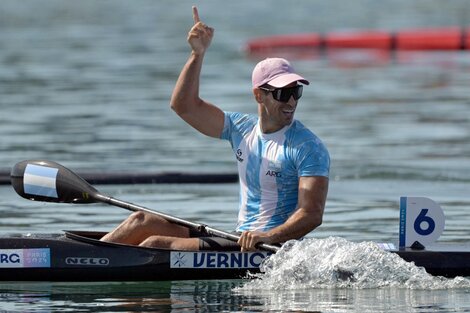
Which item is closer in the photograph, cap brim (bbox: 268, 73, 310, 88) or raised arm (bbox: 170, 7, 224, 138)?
cap brim (bbox: 268, 73, 310, 88)

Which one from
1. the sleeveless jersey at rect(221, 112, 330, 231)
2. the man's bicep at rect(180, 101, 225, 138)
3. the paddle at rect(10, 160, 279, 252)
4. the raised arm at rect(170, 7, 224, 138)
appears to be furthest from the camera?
the paddle at rect(10, 160, 279, 252)

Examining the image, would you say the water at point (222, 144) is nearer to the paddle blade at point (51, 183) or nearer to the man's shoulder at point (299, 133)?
the man's shoulder at point (299, 133)

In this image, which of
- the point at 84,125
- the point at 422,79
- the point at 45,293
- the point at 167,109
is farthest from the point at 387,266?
the point at 422,79

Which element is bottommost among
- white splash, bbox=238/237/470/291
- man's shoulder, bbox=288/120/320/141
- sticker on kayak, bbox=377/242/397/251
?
white splash, bbox=238/237/470/291

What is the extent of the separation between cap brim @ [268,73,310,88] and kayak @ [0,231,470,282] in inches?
45.1

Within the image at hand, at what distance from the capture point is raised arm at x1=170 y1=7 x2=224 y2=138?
10.5 metres

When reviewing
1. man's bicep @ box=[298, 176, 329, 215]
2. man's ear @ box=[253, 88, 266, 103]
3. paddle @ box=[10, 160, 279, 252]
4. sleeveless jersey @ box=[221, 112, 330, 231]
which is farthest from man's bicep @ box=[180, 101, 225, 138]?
paddle @ box=[10, 160, 279, 252]

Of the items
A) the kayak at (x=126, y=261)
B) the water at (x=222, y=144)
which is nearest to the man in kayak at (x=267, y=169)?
the kayak at (x=126, y=261)

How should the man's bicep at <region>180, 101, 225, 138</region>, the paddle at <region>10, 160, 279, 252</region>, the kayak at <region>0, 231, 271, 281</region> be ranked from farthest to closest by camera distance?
1. the paddle at <region>10, 160, 279, 252</region>
2. the man's bicep at <region>180, 101, 225, 138</region>
3. the kayak at <region>0, 231, 271, 281</region>

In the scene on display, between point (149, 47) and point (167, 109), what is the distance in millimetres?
15712

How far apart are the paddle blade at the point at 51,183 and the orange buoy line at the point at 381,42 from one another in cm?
2510

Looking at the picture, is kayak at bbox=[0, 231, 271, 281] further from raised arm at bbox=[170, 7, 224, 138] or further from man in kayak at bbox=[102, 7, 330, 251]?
raised arm at bbox=[170, 7, 224, 138]

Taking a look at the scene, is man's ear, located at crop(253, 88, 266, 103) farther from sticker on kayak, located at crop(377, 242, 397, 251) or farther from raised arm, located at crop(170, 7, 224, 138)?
sticker on kayak, located at crop(377, 242, 397, 251)

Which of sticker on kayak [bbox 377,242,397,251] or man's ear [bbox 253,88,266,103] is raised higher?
man's ear [bbox 253,88,266,103]
